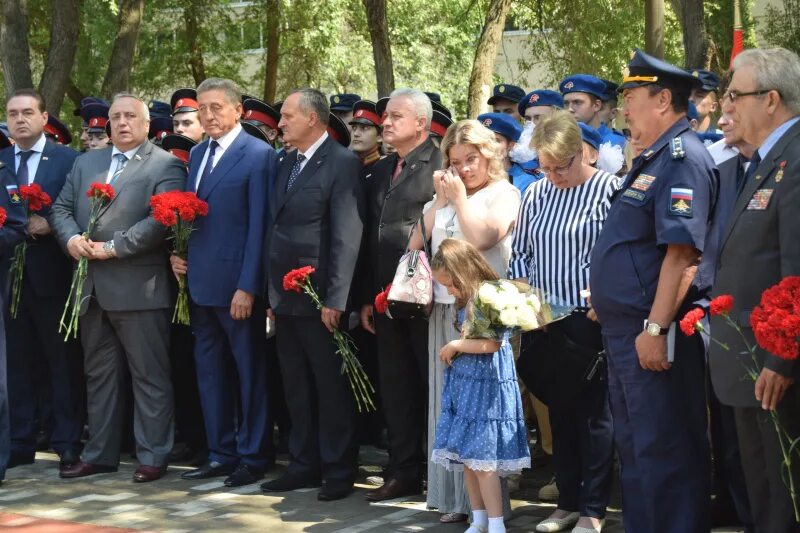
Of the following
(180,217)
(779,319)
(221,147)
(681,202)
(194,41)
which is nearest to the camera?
(779,319)

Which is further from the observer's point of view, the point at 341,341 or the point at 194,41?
the point at 194,41

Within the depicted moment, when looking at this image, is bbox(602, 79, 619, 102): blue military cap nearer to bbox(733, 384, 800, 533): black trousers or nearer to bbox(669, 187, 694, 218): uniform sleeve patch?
bbox(669, 187, 694, 218): uniform sleeve patch

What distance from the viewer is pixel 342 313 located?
287 inches

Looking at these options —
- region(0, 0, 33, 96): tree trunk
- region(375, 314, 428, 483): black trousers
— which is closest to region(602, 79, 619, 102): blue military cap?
region(375, 314, 428, 483): black trousers

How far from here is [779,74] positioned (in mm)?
4562

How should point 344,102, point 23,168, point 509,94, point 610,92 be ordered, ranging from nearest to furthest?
point 610,92, point 23,168, point 509,94, point 344,102

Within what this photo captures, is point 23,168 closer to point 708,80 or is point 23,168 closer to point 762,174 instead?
point 708,80

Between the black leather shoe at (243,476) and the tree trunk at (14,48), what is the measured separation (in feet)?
27.4

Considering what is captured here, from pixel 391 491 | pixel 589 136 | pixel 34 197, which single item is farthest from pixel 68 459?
pixel 589 136

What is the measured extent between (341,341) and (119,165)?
2183 mm

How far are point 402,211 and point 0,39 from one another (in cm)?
Result: 952

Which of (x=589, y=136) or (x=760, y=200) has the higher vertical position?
(x=589, y=136)

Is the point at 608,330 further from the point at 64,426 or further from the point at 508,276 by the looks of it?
the point at 64,426

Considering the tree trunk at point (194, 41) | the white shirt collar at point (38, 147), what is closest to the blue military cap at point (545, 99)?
the white shirt collar at point (38, 147)
